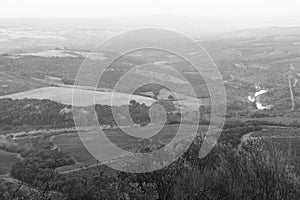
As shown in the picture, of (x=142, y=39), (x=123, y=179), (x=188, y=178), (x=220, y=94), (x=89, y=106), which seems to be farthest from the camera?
(x=142, y=39)

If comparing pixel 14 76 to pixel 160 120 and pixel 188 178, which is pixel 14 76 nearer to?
pixel 160 120

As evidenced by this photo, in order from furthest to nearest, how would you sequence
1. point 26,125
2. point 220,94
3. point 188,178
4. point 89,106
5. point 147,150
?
point 220,94 < point 89,106 < point 26,125 < point 147,150 < point 188,178

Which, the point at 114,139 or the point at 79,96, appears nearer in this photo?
the point at 114,139

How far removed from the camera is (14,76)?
78.6 metres

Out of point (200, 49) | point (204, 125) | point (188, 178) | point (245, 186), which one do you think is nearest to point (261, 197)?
point (245, 186)

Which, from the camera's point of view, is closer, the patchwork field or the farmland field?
the farmland field

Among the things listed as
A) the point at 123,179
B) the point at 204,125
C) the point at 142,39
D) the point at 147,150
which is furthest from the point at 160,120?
the point at 142,39

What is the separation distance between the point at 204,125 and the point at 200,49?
324ft

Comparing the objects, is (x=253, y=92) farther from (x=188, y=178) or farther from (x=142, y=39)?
(x=142, y=39)

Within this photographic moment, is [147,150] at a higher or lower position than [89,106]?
higher

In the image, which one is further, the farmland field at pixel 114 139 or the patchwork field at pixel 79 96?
the patchwork field at pixel 79 96

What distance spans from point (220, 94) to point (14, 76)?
1200 inches

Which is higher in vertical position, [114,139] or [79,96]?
[114,139]

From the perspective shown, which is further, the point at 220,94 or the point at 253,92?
the point at 253,92
